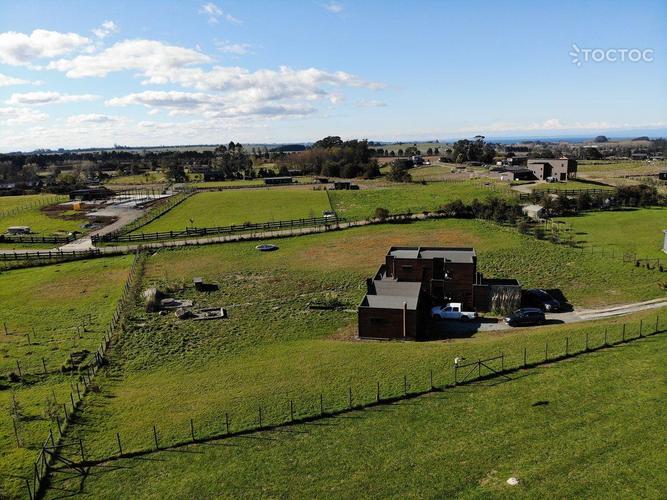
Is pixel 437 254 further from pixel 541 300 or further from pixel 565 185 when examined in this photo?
pixel 565 185

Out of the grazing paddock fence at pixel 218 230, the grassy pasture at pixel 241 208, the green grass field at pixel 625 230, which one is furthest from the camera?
the grassy pasture at pixel 241 208

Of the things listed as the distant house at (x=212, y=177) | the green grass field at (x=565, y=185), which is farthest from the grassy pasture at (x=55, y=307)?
the distant house at (x=212, y=177)

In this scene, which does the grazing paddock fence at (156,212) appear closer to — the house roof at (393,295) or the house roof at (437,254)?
the house roof at (437,254)

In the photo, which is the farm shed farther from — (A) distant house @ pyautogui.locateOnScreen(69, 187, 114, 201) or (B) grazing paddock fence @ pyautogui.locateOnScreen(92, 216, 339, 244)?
(A) distant house @ pyautogui.locateOnScreen(69, 187, 114, 201)

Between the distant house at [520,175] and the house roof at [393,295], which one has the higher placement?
the distant house at [520,175]

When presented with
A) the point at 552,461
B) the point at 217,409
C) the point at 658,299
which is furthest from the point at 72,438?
the point at 658,299

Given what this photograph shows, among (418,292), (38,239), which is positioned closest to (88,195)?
(38,239)
